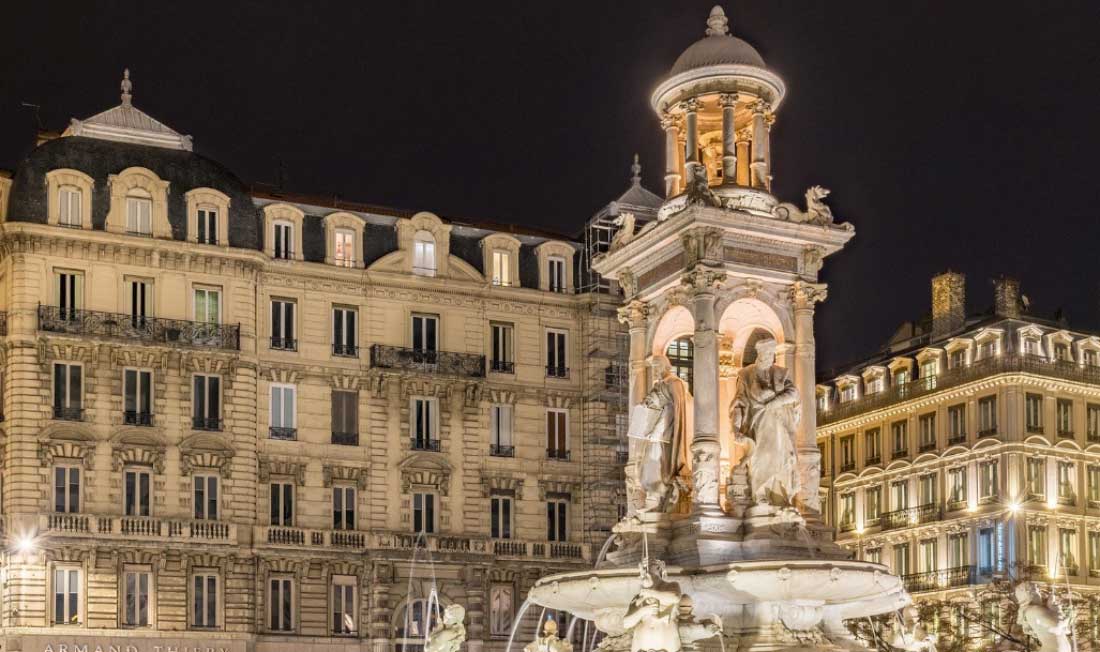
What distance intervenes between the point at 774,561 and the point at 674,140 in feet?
21.3

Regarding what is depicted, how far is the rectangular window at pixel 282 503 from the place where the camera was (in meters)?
55.3

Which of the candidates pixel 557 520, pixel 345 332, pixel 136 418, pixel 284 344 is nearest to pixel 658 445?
pixel 136 418

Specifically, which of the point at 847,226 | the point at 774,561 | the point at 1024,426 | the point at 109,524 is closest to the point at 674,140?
the point at 847,226

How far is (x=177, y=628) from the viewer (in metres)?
52.6

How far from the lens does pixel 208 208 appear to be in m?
55.4

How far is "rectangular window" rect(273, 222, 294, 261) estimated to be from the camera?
187ft

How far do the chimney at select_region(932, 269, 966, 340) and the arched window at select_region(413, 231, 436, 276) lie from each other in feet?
68.7

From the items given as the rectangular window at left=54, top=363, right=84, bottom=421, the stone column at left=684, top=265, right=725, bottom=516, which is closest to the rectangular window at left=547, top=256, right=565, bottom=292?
the rectangular window at left=54, top=363, right=84, bottom=421

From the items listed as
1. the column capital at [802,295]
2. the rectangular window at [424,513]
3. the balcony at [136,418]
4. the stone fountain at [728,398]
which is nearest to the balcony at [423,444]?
the rectangular window at [424,513]

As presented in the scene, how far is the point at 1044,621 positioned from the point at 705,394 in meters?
5.01

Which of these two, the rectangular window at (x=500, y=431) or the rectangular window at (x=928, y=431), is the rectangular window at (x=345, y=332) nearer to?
the rectangular window at (x=500, y=431)

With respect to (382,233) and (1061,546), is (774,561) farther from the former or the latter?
(1061,546)

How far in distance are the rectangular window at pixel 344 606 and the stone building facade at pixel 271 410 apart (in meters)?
0.07

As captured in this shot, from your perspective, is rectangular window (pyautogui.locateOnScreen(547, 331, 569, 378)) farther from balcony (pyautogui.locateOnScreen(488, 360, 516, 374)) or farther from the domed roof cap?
the domed roof cap
